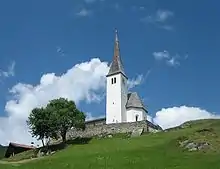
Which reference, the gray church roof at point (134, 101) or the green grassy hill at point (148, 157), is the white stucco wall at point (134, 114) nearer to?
the gray church roof at point (134, 101)

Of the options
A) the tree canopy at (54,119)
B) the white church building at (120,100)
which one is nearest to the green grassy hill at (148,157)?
the tree canopy at (54,119)

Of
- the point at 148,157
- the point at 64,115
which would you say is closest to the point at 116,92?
the point at 64,115

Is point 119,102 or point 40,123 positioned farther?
point 119,102

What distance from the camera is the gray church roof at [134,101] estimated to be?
123 meters

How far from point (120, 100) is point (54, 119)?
102 ft

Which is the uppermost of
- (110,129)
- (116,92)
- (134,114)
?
(116,92)

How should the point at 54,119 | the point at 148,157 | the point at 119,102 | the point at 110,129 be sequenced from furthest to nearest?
the point at 119,102 < the point at 110,129 < the point at 54,119 < the point at 148,157

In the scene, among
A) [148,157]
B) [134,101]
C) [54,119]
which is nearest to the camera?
[148,157]

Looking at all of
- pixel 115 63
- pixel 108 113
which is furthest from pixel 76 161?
pixel 115 63

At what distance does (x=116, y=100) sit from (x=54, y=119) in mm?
31223

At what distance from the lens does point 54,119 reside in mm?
94875

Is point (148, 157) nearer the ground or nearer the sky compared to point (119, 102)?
nearer the ground

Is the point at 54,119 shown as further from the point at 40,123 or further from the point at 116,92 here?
the point at 116,92

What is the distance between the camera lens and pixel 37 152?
9350cm
